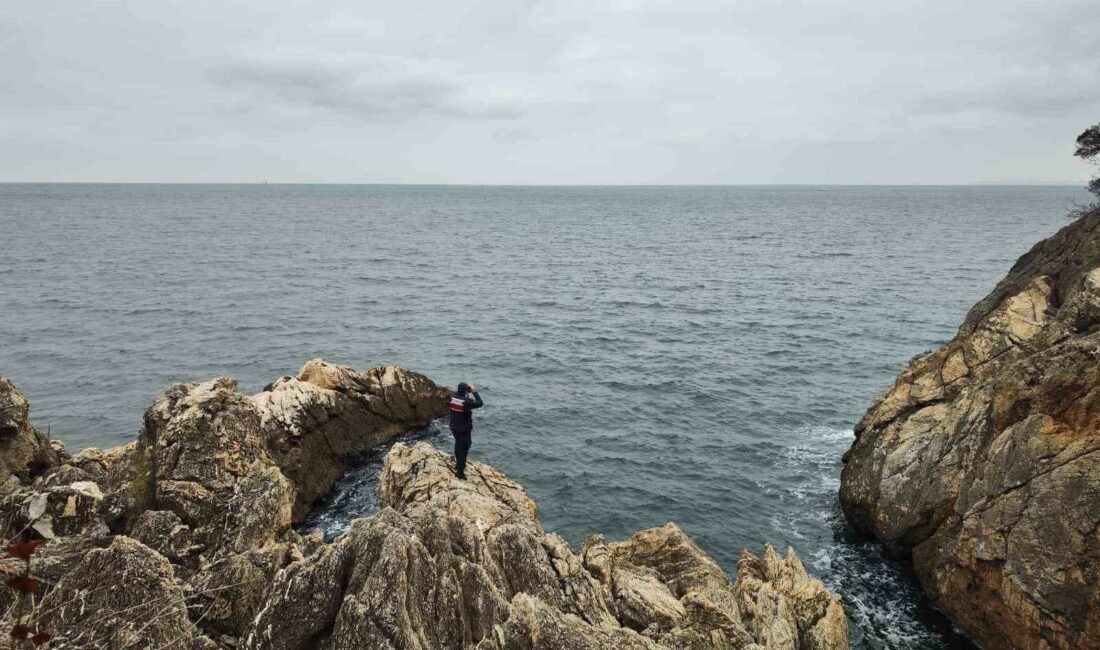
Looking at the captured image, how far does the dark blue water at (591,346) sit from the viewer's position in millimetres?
28328

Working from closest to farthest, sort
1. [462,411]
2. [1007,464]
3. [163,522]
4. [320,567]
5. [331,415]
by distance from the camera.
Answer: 1. [320,567]
2. [163,522]
3. [1007,464]
4. [462,411]
5. [331,415]

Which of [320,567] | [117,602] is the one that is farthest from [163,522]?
[320,567]

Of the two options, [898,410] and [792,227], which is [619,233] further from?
[898,410]

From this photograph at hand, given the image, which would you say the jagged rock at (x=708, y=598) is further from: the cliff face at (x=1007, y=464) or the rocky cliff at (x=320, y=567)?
the cliff face at (x=1007, y=464)

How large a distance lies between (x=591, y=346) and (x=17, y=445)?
3571cm

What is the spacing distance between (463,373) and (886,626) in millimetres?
29736

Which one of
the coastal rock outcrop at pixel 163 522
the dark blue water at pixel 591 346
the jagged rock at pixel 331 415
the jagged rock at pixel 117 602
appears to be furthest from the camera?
the dark blue water at pixel 591 346

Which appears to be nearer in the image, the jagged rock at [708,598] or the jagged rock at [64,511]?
the jagged rock at [708,598]

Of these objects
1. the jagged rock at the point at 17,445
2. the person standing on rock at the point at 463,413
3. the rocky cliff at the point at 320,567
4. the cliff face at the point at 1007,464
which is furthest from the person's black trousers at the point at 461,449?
the cliff face at the point at 1007,464

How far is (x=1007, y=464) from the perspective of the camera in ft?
65.1

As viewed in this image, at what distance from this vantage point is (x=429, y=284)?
77.4 meters

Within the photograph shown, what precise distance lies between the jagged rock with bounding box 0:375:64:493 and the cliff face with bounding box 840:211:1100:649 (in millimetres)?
30151

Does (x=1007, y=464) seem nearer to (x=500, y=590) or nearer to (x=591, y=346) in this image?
(x=500, y=590)

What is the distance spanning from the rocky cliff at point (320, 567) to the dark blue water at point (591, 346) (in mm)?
6943
